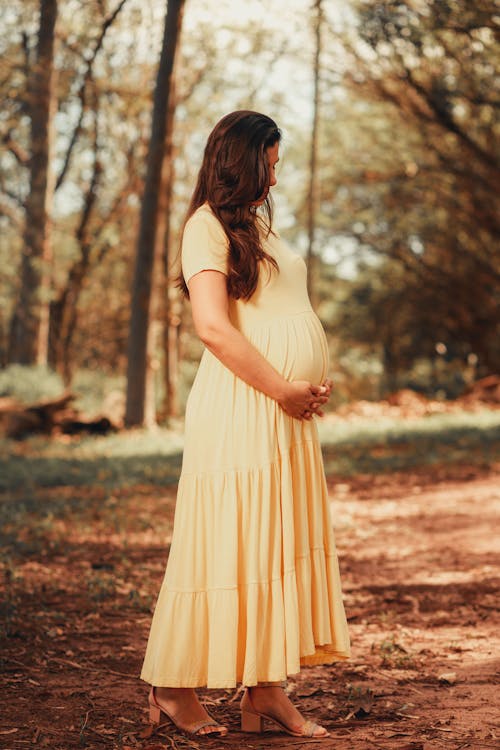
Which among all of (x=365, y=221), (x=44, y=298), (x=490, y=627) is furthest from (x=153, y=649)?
(x=365, y=221)

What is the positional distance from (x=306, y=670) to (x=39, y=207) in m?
16.5

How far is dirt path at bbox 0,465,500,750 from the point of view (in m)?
3.56

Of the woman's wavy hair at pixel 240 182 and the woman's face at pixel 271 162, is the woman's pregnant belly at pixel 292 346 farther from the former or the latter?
the woman's face at pixel 271 162

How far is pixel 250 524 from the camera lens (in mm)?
3369

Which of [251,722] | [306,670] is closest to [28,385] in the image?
[306,670]

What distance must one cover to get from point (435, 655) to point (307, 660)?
1253 millimetres

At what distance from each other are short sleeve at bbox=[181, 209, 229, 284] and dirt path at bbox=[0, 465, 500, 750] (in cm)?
170

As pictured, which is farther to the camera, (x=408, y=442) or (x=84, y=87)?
(x=84, y=87)

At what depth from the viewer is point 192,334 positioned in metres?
30.2

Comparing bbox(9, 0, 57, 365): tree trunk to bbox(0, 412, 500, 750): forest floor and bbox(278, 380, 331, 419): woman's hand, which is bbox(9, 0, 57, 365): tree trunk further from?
bbox(278, 380, 331, 419): woman's hand

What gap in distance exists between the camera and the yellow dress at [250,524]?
131 inches

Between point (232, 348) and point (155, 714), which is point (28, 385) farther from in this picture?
point (232, 348)


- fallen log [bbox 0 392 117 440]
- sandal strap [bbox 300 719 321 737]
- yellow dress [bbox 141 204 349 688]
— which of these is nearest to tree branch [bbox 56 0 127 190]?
fallen log [bbox 0 392 117 440]

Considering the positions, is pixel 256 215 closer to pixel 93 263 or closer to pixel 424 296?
pixel 93 263
